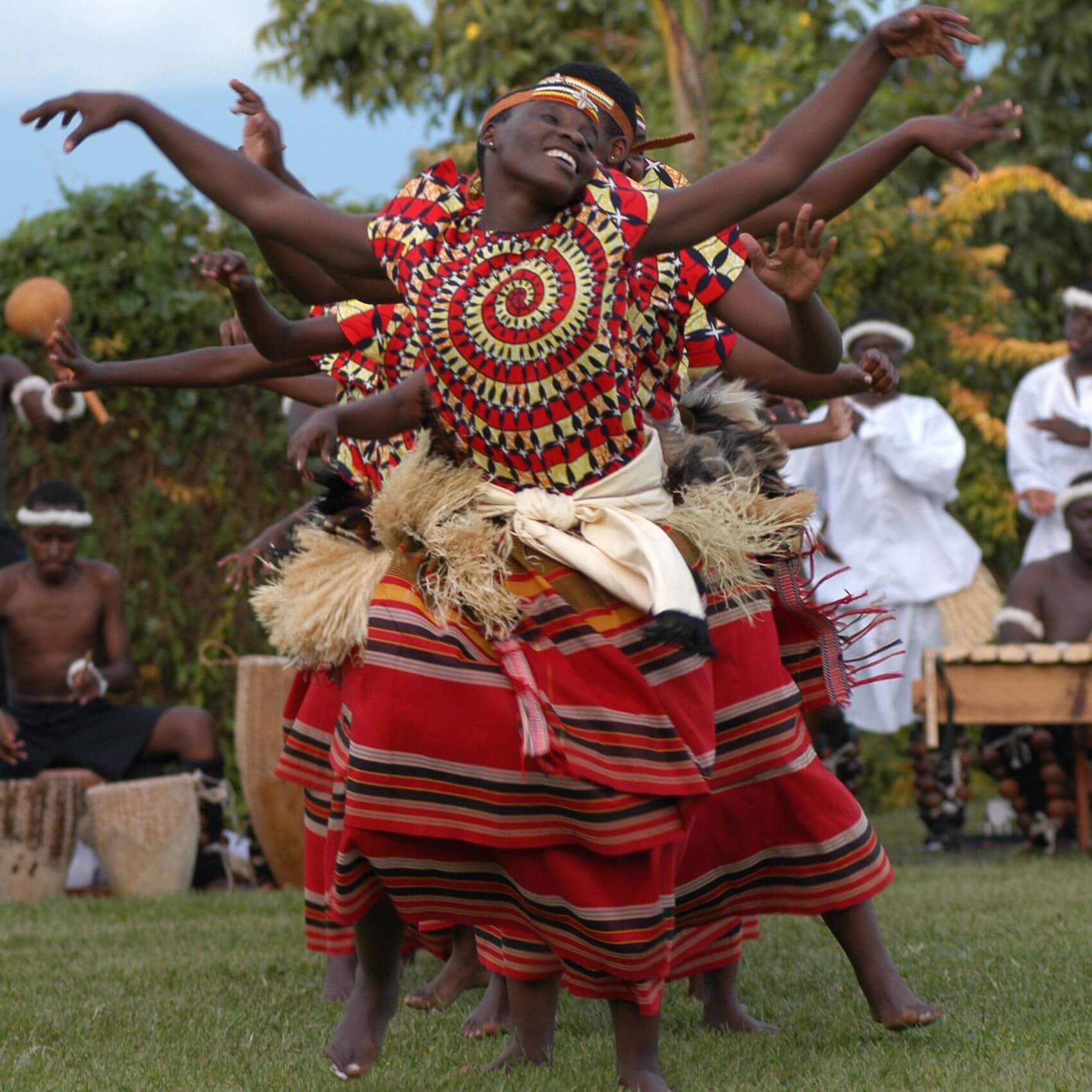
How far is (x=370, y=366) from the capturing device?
475 centimetres

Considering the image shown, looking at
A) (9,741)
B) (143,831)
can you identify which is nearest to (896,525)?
(143,831)

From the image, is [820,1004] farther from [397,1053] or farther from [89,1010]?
[89,1010]

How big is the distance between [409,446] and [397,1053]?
4.74 ft

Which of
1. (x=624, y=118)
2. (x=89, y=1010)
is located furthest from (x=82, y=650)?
(x=624, y=118)

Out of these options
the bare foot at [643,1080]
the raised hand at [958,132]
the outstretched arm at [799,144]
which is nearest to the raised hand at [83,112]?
the outstretched arm at [799,144]

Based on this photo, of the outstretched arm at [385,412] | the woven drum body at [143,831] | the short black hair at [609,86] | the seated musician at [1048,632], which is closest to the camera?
the outstretched arm at [385,412]

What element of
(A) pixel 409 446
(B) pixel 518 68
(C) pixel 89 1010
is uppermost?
(B) pixel 518 68

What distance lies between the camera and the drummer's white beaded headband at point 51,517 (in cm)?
823

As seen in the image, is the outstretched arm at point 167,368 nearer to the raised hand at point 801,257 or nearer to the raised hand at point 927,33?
the raised hand at point 801,257

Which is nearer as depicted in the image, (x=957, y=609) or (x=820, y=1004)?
(x=820, y=1004)

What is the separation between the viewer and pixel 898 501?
9.01 m

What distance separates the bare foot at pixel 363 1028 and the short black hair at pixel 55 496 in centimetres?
490

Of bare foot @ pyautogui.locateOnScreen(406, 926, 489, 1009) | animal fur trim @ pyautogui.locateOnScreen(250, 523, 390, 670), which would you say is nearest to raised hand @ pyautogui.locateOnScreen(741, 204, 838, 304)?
animal fur trim @ pyautogui.locateOnScreen(250, 523, 390, 670)

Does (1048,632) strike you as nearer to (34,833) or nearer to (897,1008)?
(34,833)
